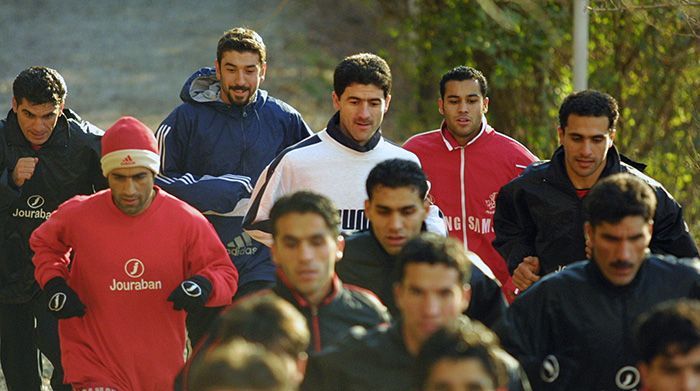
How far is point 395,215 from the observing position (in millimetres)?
7617

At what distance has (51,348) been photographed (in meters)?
9.38

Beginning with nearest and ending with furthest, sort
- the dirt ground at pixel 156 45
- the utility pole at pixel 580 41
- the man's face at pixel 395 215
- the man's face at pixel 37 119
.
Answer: the man's face at pixel 395 215, the man's face at pixel 37 119, the utility pole at pixel 580 41, the dirt ground at pixel 156 45

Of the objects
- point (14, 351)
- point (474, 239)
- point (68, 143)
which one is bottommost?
point (14, 351)

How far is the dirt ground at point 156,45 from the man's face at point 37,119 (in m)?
12.3

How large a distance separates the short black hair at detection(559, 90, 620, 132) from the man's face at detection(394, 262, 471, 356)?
2.63 m

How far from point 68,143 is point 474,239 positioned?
2.52 m

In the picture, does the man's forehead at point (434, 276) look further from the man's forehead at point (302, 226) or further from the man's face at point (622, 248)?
the man's face at point (622, 248)

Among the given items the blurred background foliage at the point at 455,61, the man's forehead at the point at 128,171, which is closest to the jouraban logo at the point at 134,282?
the man's forehead at the point at 128,171

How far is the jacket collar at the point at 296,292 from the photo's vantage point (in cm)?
678

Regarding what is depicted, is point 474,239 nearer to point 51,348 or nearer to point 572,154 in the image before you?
point 572,154

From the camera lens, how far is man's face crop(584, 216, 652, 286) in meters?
6.96

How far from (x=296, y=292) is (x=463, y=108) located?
3.73m

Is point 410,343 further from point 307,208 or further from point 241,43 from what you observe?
point 241,43

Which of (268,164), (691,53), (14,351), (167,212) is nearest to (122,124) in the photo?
(167,212)
